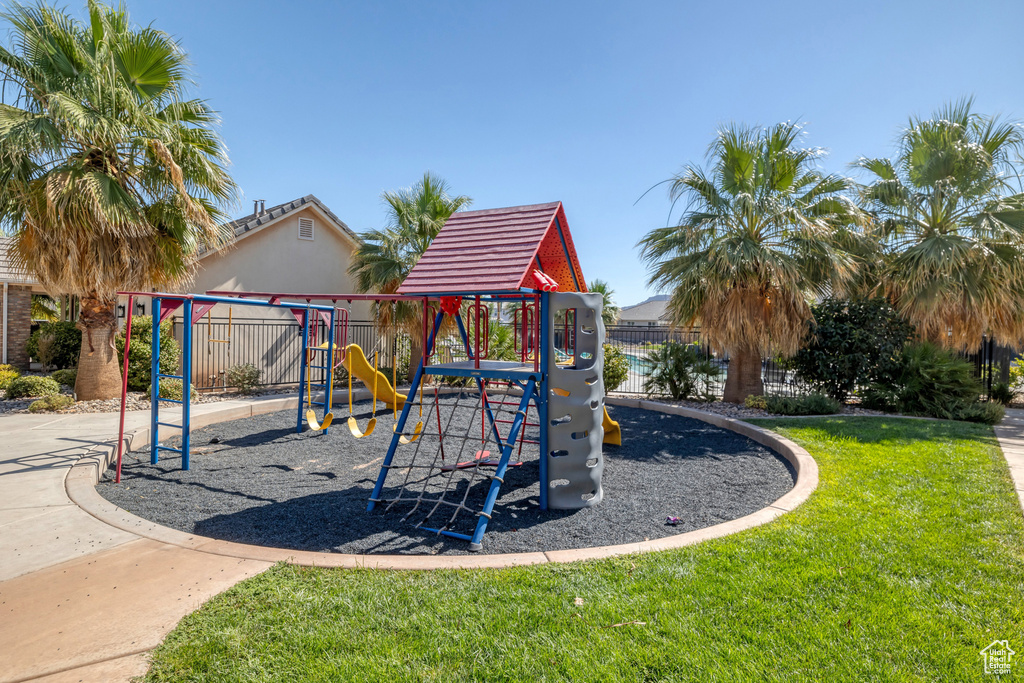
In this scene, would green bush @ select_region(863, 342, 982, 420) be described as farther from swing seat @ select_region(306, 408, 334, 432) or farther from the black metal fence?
swing seat @ select_region(306, 408, 334, 432)

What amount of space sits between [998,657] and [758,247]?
886cm

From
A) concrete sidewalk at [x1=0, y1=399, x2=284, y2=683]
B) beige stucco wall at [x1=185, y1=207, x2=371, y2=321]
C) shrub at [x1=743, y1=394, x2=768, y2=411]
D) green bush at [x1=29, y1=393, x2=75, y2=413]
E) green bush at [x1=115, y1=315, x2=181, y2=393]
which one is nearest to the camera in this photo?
concrete sidewalk at [x1=0, y1=399, x2=284, y2=683]

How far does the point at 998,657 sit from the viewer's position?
8.59ft

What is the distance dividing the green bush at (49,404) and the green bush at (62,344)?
6.82m

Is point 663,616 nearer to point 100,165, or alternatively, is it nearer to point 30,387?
point 100,165

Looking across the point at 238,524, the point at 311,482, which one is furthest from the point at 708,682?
the point at 311,482

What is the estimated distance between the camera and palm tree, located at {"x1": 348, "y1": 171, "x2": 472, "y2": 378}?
14.0 meters

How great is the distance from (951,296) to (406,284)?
11.4m

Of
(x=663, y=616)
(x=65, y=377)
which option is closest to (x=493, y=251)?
(x=663, y=616)

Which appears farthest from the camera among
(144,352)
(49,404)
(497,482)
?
(144,352)

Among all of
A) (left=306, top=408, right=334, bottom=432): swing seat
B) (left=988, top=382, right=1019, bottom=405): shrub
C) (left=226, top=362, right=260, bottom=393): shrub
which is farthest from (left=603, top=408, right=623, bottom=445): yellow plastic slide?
(left=988, top=382, right=1019, bottom=405): shrub

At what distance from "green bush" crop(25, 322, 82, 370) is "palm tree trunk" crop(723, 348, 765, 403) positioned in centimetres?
1788

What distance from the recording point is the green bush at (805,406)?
1030 cm

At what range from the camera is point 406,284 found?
5559mm
